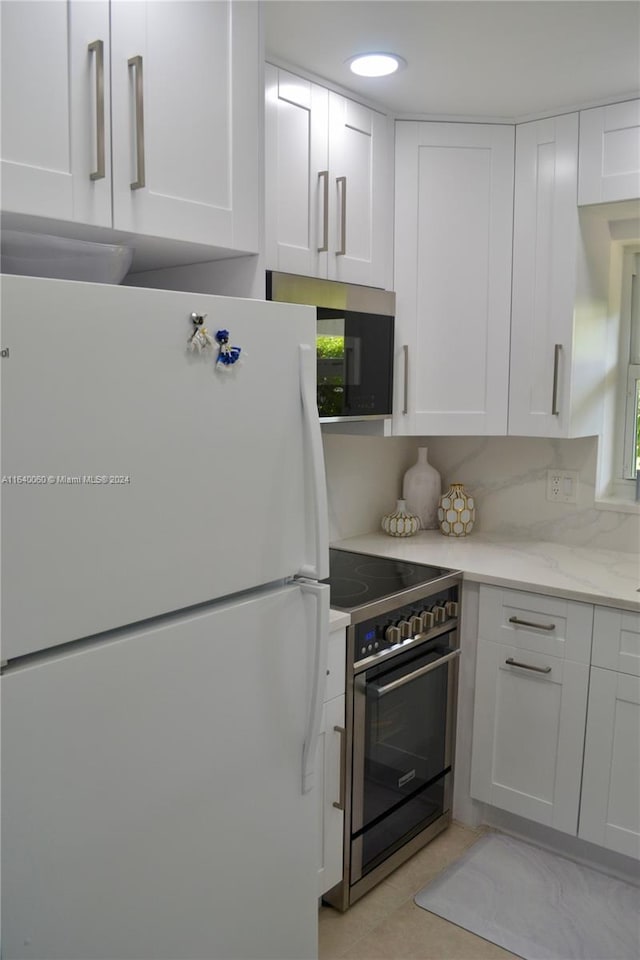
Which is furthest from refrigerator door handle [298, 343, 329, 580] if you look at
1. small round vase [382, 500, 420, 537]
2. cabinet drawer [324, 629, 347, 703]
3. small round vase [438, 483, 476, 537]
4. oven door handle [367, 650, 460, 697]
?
small round vase [438, 483, 476, 537]

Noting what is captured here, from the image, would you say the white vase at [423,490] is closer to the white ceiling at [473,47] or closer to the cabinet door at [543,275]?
the cabinet door at [543,275]

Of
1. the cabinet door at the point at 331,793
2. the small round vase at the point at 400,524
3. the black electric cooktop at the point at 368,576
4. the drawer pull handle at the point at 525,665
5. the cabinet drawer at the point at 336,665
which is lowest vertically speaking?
the cabinet door at the point at 331,793

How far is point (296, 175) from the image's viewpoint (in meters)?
2.21

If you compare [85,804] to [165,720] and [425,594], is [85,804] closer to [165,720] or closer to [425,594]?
[165,720]

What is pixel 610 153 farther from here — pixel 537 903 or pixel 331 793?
pixel 537 903

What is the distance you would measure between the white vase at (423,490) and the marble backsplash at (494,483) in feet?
0.23

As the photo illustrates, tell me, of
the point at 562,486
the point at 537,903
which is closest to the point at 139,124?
the point at 562,486

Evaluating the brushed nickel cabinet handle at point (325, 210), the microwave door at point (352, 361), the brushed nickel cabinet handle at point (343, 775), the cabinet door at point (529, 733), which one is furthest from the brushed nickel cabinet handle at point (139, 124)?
the cabinet door at point (529, 733)

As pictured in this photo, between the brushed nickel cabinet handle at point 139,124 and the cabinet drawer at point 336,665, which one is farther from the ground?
the brushed nickel cabinet handle at point 139,124

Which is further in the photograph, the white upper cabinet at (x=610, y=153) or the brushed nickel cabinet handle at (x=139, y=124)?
the white upper cabinet at (x=610, y=153)

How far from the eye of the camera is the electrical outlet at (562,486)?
300 centimetres

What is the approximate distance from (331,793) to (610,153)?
2.13 meters

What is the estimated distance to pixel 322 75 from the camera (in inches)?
88.6

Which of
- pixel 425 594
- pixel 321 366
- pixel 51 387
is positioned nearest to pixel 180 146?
pixel 51 387
